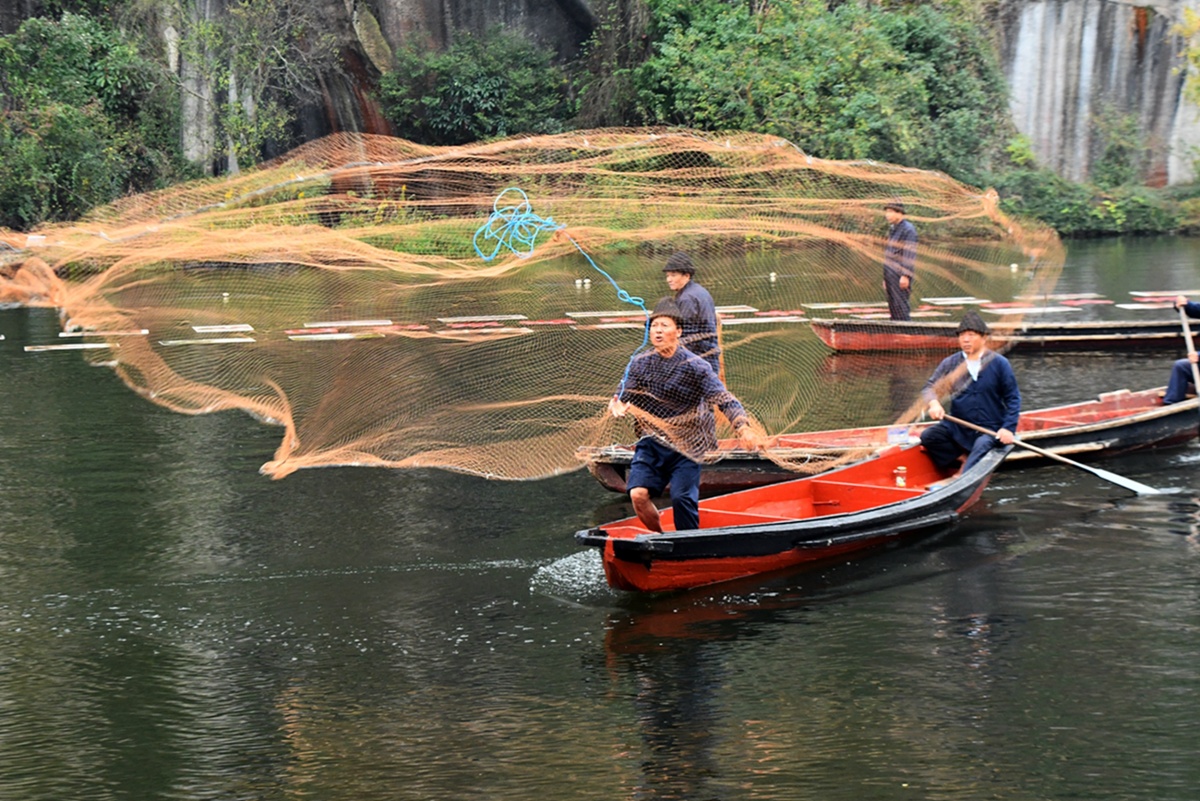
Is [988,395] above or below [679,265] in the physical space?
below

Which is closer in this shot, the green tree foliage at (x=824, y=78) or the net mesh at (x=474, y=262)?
the net mesh at (x=474, y=262)

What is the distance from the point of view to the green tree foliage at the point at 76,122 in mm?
27469

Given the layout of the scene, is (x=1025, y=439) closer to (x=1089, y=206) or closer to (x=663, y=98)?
(x=663, y=98)

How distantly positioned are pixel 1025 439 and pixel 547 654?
16.6 ft

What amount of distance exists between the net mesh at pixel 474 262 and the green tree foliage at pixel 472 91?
44.3 feet

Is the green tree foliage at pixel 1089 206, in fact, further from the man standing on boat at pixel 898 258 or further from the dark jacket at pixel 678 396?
the dark jacket at pixel 678 396

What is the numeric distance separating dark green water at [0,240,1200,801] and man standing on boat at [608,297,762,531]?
663mm

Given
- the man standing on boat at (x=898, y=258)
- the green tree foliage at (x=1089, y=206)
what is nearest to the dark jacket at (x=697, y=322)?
the man standing on boat at (x=898, y=258)

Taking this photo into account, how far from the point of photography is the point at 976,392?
966 cm

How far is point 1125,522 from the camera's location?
959 centimetres

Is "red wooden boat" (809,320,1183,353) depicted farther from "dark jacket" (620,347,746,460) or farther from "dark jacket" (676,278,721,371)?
"dark jacket" (620,347,746,460)

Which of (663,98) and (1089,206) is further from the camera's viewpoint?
(1089,206)

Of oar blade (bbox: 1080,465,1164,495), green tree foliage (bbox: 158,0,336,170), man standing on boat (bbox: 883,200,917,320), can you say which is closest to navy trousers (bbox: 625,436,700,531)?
oar blade (bbox: 1080,465,1164,495)

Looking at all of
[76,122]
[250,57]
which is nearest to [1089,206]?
[250,57]
